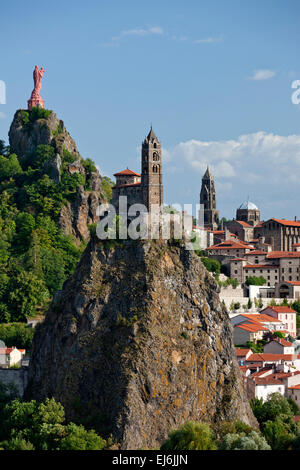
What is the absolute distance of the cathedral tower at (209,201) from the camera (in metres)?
129

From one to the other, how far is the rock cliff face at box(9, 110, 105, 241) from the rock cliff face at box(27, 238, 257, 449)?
31566mm

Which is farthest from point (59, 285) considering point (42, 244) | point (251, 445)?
point (251, 445)

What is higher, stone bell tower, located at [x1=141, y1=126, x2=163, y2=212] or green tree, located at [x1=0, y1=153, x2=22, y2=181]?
green tree, located at [x1=0, y1=153, x2=22, y2=181]

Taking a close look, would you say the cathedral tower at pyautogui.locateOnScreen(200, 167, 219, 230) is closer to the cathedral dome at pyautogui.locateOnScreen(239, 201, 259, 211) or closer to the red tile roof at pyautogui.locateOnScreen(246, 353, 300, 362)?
the cathedral dome at pyautogui.locateOnScreen(239, 201, 259, 211)

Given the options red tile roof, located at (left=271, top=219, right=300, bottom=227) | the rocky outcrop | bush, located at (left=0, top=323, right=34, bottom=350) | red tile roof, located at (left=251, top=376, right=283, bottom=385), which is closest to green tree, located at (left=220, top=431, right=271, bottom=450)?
red tile roof, located at (left=251, top=376, right=283, bottom=385)

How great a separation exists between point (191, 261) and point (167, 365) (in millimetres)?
9676

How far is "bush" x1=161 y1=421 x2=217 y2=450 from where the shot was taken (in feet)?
196

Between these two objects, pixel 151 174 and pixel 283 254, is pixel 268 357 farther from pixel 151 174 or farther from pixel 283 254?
pixel 283 254

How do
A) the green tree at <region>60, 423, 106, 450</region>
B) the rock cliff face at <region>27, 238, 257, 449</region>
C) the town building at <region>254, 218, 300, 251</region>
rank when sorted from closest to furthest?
1. the green tree at <region>60, 423, 106, 450</region>
2. the rock cliff face at <region>27, 238, 257, 449</region>
3. the town building at <region>254, 218, 300, 251</region>

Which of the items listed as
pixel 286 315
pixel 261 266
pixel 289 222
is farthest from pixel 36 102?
pixel 286 315

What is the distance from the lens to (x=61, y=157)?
112938 millimetres

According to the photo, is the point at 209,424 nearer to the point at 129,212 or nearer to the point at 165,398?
the point at 165,398

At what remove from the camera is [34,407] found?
6662 centimetres

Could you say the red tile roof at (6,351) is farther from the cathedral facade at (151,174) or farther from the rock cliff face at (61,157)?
the rock cliff face at (61,157)
